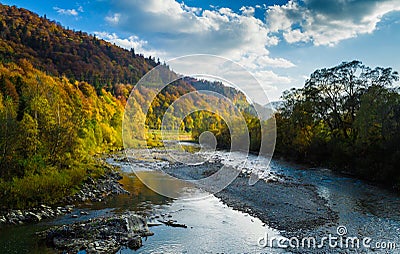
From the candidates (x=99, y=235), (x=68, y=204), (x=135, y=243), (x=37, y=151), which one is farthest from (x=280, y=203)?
(x=37, y=151)

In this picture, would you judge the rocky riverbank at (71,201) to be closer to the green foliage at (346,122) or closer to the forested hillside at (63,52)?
the green foliage at (346,122)

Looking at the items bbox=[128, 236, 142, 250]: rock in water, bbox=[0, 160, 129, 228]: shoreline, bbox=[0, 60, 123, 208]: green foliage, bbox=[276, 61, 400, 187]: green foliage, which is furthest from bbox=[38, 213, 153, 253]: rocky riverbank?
bbox=[276, 61, 400, 187]: green foliage

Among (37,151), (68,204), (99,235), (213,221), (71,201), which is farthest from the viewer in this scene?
(37,151)

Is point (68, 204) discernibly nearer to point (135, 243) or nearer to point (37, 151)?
point (37, 151)

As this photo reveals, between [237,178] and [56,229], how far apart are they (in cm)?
1791

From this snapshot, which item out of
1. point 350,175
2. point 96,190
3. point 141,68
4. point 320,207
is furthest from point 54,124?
point 141,68

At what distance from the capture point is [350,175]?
1141 inches

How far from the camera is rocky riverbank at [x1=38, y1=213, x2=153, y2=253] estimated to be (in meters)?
11.3

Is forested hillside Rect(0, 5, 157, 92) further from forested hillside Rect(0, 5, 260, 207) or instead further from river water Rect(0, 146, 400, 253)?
river water Rect(0, 146, 400, 253)

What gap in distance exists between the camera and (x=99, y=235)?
1233 cm

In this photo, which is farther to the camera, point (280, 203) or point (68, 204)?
point (280, 203)

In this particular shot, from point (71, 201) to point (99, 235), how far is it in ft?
21.4

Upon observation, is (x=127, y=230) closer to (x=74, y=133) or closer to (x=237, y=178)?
(x=74, y=133)

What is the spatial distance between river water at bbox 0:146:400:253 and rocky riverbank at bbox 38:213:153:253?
414 mm
